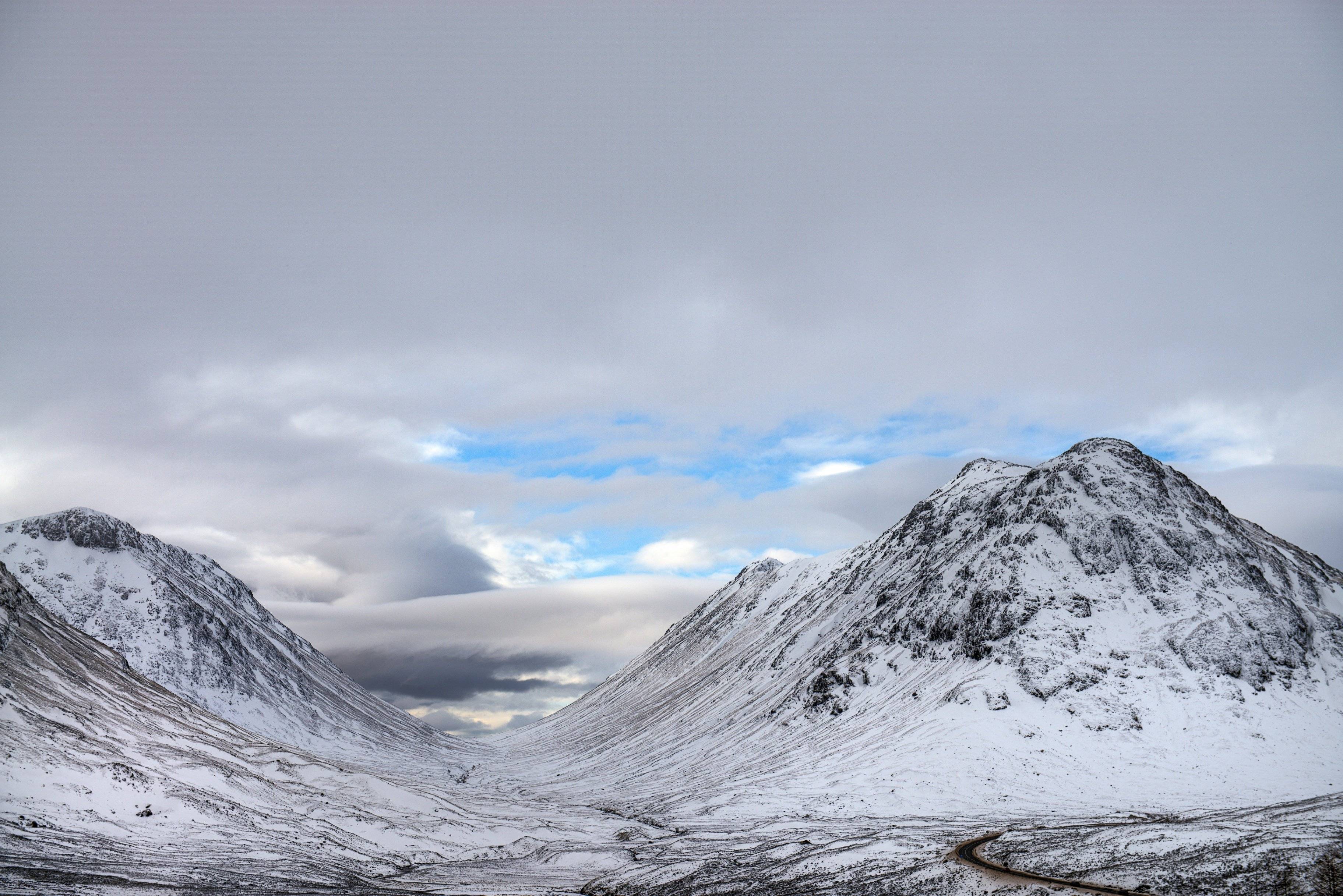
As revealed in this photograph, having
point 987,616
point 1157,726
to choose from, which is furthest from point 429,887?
point 987,616

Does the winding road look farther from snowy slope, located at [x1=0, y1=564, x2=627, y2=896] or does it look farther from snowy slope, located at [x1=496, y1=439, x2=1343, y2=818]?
snowy slope, located at [x1=0, y1=564, x2=627, y2=896]

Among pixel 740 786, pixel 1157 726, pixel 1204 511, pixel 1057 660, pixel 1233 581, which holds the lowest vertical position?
pixel 740 786

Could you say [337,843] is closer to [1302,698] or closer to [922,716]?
[922,716]

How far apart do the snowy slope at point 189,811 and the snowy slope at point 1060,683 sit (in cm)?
3195

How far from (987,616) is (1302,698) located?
1760 inches

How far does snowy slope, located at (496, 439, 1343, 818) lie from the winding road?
30.6 meters

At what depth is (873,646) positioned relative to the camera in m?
159

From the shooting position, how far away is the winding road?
43.5 metres

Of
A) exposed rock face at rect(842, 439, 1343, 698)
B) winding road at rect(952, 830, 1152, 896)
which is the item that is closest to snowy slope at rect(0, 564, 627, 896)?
winding road at rect(952, 830, 1152, 896)

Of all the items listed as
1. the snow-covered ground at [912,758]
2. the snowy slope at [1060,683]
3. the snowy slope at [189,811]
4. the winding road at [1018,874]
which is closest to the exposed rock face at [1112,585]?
the snowy slope at [1060,683]

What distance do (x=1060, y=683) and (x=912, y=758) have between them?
28548mm

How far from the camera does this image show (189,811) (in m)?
80.5

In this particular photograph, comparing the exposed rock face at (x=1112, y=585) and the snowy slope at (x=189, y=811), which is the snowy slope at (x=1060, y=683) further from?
the snowy slope at (x=189, y=811)

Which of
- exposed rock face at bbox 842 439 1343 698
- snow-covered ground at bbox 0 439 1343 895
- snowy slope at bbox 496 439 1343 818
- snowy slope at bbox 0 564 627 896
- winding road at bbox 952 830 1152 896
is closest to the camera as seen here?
winding road at bbox 952 830 1152 896
